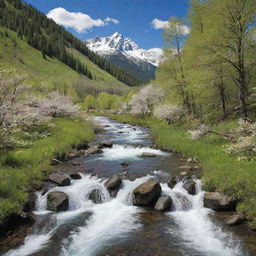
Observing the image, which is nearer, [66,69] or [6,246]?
[6,246]

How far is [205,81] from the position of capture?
2370 centimetres

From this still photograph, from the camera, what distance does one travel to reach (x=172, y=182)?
1499 centimetres

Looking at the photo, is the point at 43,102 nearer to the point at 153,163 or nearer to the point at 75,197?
the point at 153,163

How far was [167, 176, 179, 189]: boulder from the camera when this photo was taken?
14781mm

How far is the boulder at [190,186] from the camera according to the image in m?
13.8

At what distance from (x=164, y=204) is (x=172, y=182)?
8.48ft

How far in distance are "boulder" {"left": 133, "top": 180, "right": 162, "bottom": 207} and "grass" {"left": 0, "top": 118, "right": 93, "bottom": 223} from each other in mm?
5874

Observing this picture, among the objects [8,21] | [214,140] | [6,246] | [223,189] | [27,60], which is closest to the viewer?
[6,246]

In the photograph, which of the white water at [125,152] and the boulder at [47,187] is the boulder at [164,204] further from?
the white water at [125,152]

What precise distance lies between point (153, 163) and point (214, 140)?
5609mm

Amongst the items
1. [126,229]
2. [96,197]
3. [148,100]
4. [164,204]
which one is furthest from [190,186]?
[148,100]

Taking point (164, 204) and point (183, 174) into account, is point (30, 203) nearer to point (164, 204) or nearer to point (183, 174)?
point (164, 204)

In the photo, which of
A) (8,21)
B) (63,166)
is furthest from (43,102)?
→ (8,21)

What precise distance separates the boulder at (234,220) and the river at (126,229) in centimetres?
31
